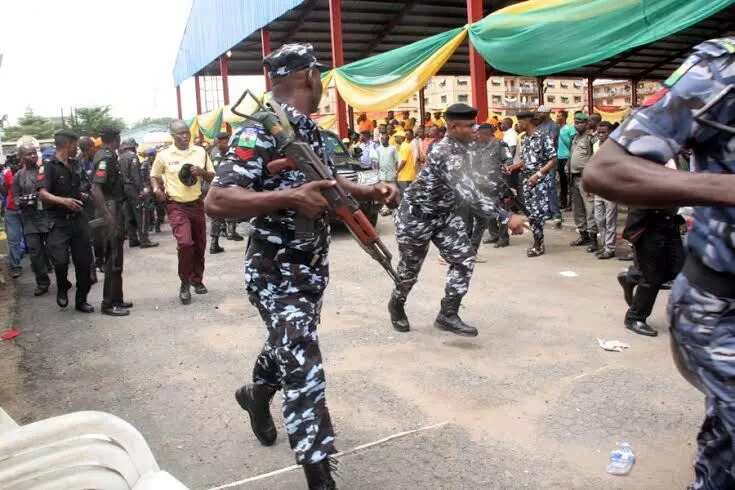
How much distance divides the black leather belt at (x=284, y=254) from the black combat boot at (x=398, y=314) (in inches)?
99.0

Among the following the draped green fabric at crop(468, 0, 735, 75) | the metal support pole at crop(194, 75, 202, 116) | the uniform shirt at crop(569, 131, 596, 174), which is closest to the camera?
the draped green fabric at crop(468, 0, 735, 75)

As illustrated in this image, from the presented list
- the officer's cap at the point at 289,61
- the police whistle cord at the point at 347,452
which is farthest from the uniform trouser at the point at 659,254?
the officer's cap at the point at 289,61

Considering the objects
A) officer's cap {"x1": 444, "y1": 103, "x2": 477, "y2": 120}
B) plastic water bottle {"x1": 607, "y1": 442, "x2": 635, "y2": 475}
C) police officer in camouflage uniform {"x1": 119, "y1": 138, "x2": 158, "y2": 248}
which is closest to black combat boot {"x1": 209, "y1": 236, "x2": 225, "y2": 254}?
police officer in camouflage uniform {"x1": 119, "y1": 138, "x2": 158, "y2": 248}

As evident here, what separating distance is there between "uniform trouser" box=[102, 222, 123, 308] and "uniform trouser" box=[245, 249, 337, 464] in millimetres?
3866

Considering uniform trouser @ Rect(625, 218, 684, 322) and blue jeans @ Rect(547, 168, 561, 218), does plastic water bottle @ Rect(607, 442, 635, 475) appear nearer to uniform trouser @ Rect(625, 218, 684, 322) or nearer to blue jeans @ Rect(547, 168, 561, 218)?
uniform trouser @ Rect(625, 218, 684, 322)

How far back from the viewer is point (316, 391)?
2.68 metres

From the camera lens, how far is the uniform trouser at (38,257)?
779 cm

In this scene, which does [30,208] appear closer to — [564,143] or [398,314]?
[398,314]

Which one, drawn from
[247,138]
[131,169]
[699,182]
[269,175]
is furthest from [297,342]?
[131,169]

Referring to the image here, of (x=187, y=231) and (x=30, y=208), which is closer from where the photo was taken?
(x=187, y=231)

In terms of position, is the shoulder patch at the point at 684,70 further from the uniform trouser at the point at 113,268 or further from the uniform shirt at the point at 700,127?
the uniform trouser at the point at 113,268

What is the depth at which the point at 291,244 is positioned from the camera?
2707 mm

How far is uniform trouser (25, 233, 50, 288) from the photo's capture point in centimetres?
779

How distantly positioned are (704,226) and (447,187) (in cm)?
320
